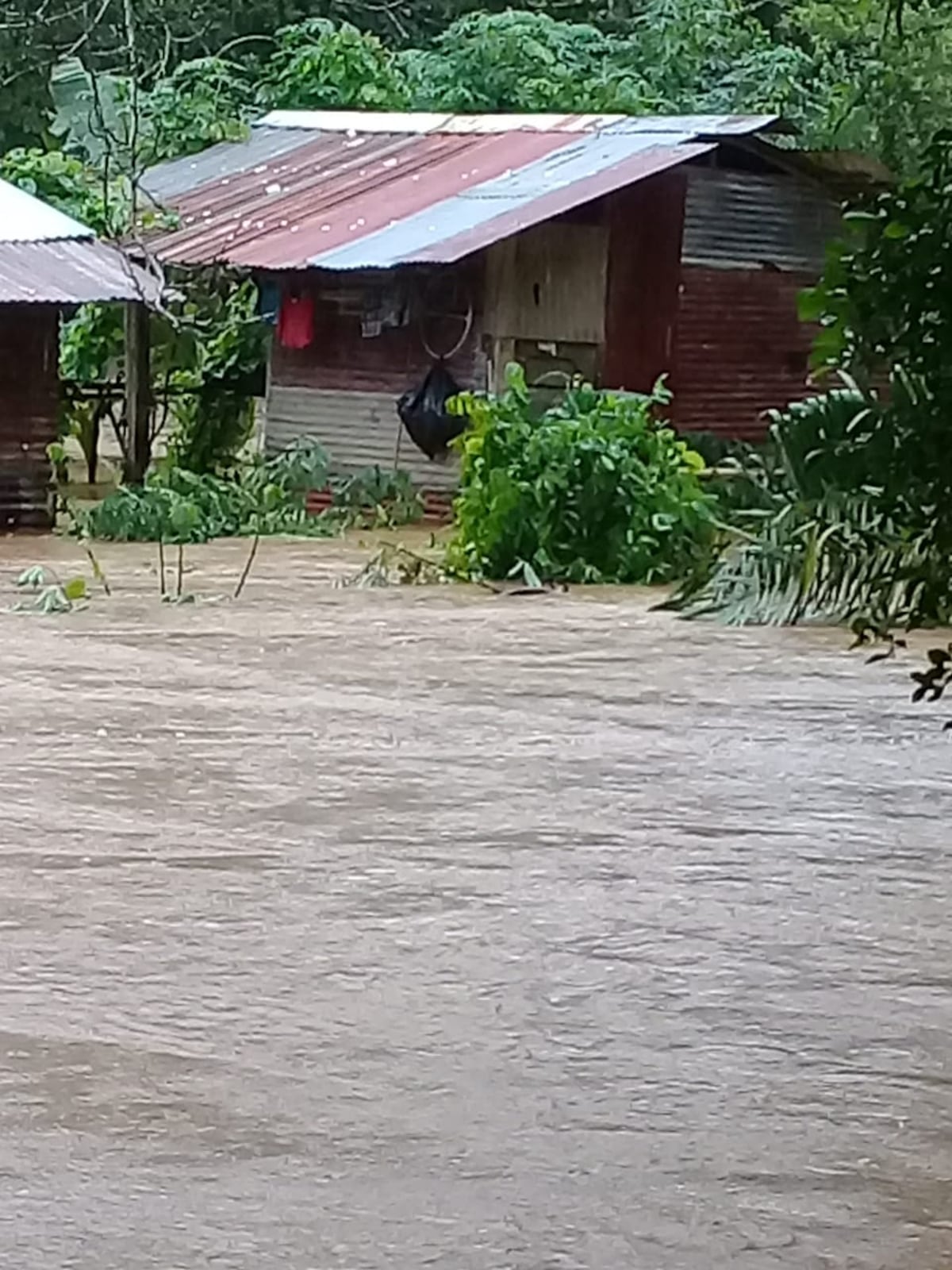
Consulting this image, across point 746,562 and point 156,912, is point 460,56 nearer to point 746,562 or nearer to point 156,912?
point 746,562

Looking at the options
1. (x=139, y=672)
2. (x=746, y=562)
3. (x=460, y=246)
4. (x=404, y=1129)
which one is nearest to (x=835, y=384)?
(x=460, y=246)

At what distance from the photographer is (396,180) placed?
64.4 feet

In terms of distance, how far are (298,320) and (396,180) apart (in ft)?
5.07

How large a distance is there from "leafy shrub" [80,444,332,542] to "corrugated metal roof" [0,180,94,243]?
1.97m

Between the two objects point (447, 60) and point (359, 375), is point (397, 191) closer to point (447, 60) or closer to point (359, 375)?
point (359, 375)

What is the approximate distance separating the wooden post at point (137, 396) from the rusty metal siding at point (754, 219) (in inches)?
174

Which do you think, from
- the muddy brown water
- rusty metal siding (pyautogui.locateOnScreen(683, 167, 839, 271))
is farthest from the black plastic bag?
the muddy brown water

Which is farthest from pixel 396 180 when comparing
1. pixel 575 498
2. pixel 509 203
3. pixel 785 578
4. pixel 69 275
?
pixel 785 578

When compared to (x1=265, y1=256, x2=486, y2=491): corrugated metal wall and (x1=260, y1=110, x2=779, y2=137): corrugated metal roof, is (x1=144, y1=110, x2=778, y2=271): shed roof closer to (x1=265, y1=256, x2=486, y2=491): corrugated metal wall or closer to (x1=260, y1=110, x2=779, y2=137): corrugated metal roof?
(x1=260, y1=110, x2=779, y2=137): corrugated metal roof

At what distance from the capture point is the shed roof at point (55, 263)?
51.4 feet

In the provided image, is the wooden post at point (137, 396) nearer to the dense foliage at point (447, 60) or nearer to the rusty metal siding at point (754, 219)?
the dense foliage at point (447, 60)

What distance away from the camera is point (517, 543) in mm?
14477

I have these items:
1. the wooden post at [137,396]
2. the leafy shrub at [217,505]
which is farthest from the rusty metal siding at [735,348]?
the wooden post at [137,396]

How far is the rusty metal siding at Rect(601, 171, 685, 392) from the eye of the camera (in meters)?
18.2
